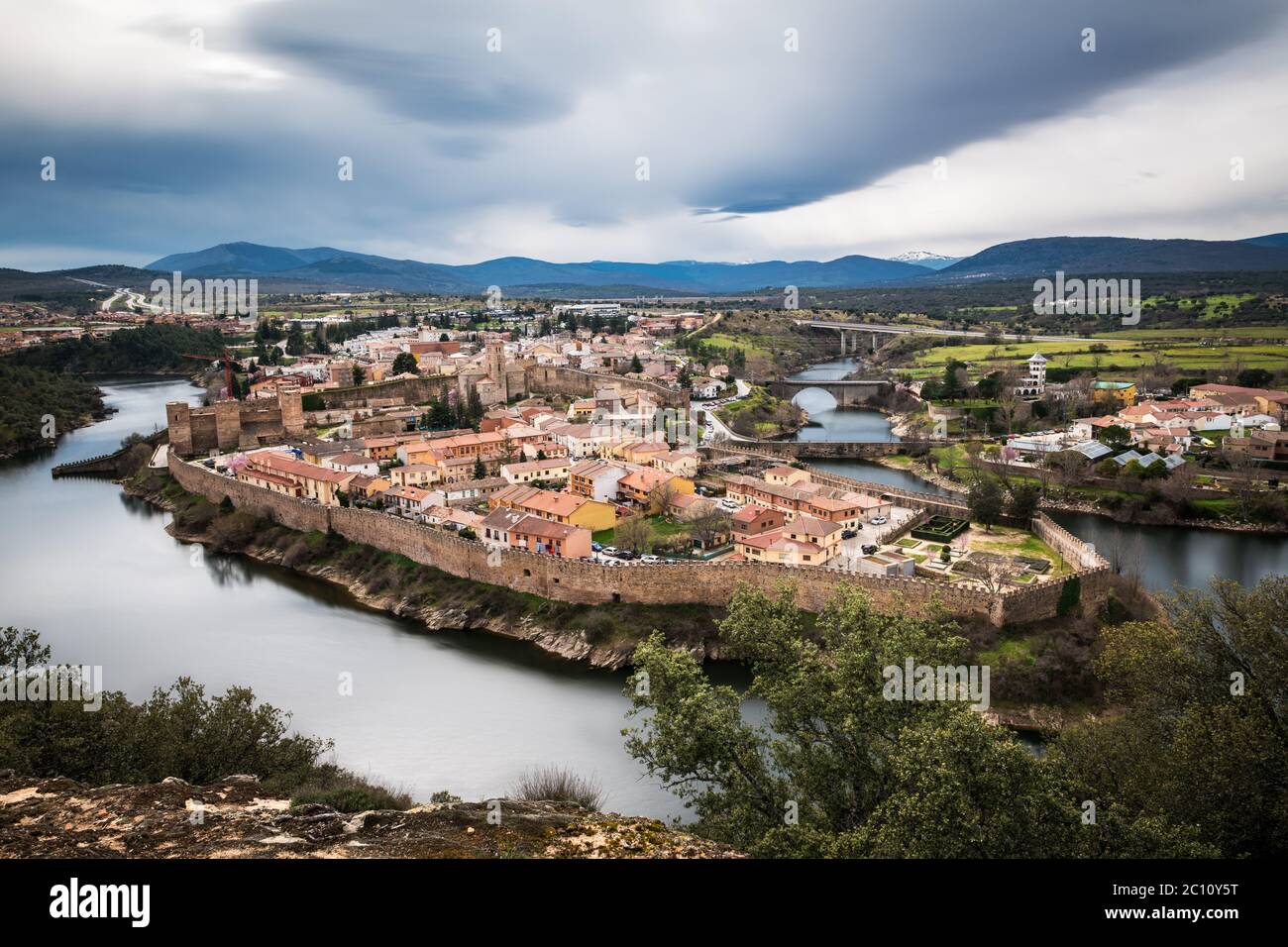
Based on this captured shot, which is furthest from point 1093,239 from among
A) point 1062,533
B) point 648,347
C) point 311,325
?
point 1062,533

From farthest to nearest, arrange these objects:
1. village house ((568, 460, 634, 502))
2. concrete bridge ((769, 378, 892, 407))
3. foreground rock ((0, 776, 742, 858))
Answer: concrete bridge ((769, 378, 892, 407)), village house ((568, 460, 634, 502)), foreground rock ((0, 776, 742, 858))

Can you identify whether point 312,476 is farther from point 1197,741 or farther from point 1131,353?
point 1131,353

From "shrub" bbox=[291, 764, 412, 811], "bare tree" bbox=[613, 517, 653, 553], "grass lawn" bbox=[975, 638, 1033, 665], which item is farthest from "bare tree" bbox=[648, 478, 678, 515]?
"shrub" bbox=[291, 764, 412, 811]

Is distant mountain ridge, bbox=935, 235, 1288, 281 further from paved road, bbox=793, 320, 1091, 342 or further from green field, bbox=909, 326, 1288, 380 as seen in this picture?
green field, bbox=909, 326, 1288, 380

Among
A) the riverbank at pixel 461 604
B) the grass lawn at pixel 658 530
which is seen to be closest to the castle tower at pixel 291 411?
the riverbank at pixel 461 604

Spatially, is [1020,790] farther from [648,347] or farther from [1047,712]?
[648,347]

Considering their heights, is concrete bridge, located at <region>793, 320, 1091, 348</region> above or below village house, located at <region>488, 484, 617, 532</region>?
above

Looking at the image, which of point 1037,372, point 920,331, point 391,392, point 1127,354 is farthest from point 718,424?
point 920,331
